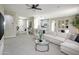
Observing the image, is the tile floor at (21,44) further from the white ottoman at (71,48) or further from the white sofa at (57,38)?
the white sofa at (57,38)

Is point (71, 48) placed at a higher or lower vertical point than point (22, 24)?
lower

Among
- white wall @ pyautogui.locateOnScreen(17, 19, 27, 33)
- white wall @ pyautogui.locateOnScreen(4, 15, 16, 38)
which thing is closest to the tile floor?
white wall @ pyautogui.locateOnScreen(4, 15, 16, 38)

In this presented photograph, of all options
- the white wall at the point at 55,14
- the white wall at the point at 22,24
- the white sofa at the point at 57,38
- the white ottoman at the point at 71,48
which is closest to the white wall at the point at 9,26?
the white wall at the point at 22,24

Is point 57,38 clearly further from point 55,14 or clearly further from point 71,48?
point 55,14

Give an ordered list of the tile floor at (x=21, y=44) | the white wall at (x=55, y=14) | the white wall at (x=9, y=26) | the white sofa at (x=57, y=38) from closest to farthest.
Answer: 1. the white wall at (x=9, y=26)
2. the white wall at (x=55, y=14)
3. the tile floor at (x=21, y=44)
4. the white sofa at (x=57, y=38)

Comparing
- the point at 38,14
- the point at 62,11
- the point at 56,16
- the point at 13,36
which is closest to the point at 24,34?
the point at 13,36

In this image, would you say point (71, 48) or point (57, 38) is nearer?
point (71, 48)

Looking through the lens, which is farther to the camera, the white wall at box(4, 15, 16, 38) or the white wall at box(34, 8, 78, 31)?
the white wall at box(34, 8, 78, 31)

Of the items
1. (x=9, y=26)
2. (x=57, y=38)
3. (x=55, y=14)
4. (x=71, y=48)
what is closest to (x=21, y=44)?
(x=9, y=26)

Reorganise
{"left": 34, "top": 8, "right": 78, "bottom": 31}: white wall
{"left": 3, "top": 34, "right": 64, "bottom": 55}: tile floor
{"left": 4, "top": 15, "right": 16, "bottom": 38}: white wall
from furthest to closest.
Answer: {"left": 3, "top": 34, "right": 64, "bottom": 55}: tile floor → {"left": 34, "top": 8, "right": 78, "bottom": 31}: white wall → {"left": 4, "top": 15, "right": 16, "bottom": 38}: white wall

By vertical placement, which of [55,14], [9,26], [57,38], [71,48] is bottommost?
[71,48]

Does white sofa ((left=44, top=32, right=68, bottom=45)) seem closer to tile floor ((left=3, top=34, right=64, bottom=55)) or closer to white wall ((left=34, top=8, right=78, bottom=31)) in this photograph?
tile floor ((left=3, top=34, right=64, bottom=55))
